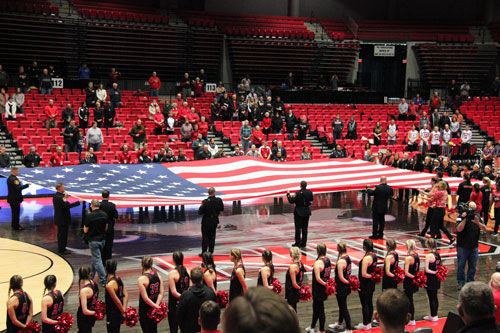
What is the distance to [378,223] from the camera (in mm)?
12773

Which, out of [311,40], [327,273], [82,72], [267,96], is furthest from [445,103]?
[327,273]

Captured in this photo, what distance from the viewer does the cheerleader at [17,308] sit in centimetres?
635

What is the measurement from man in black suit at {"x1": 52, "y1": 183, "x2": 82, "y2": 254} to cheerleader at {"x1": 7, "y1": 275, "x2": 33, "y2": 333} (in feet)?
14.9

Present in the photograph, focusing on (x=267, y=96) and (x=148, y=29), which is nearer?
(x=267, y=96)

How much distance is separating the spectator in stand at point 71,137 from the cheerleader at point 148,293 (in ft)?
36.3

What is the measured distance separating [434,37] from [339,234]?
2179 centimetres

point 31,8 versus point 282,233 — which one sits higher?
point 31,8

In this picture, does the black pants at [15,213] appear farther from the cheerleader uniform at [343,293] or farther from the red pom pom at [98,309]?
the cheerleader uniform at [343,293]

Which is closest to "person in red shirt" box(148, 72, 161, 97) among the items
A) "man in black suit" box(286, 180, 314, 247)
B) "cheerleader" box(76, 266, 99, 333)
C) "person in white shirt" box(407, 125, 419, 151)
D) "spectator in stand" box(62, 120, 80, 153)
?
"spectator in stand" box(62, 120, 80, 153)

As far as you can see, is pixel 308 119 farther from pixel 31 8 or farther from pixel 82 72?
pixel 31 8

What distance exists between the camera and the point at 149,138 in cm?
1914

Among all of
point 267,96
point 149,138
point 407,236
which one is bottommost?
point 407,236

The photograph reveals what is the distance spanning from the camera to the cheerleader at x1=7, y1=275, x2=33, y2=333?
6352 mm

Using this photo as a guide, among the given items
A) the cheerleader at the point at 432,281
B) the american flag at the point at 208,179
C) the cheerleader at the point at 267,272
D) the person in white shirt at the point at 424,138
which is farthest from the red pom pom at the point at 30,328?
the person in white shirt at the point at 424,138
